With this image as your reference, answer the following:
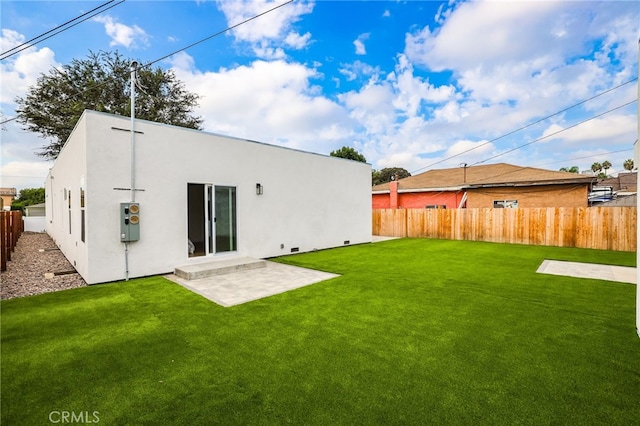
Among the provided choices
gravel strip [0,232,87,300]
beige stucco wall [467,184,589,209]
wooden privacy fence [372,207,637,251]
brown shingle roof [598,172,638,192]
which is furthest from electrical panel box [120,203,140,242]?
brown shingle roof [598,172,638,192]

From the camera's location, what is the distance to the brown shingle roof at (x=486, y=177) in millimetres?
14172

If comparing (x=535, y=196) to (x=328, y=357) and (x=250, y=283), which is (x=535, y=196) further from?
(x=328, y=357)

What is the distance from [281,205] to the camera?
29.6 ft

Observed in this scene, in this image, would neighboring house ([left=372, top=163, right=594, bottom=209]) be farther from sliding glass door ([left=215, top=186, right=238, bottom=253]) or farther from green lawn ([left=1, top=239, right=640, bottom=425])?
sliding glass door ([left=215, top=186, right=238, bottom=253])

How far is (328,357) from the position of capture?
9.23 feet

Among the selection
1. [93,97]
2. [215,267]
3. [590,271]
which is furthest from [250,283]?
[93,97]

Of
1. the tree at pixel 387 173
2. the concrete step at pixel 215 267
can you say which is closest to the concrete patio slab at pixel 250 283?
the concrete step at pixel 215 267

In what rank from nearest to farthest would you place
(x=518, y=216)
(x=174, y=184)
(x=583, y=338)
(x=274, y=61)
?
(x=583, y=338) → (x=174, y=184) → (x=274, y=61) → (x=518, y=216)

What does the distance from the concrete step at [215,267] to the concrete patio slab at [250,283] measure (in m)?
0.11

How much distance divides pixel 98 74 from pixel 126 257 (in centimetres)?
1841

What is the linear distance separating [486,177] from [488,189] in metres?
1.56

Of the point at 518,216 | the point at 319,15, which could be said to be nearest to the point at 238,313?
the point at 319,15

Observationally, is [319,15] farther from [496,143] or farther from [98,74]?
[98,74]

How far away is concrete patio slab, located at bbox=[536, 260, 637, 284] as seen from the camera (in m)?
6.16
